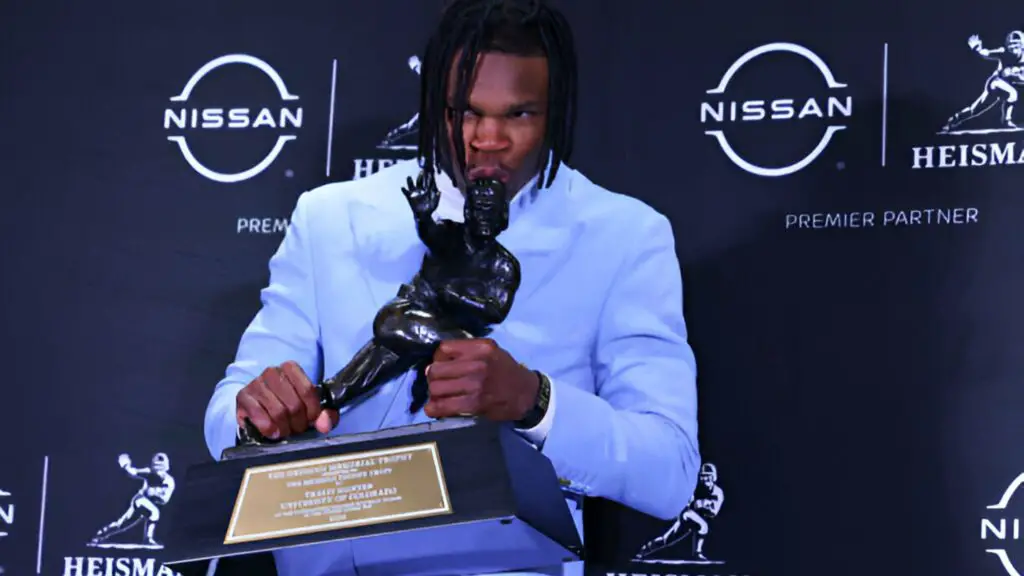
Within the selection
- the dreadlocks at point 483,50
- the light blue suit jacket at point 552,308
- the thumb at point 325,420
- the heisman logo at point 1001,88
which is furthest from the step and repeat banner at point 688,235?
the thumb at point 325,420

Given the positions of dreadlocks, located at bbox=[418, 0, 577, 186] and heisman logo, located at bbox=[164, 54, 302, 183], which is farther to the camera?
A: heisman logo, located at bbox=[164, 54, 302, 183]

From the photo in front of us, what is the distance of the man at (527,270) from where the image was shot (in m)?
2.07

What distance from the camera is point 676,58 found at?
2535 millimetres

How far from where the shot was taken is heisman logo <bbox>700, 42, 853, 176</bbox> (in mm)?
2428

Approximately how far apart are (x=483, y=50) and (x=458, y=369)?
0.59 meters

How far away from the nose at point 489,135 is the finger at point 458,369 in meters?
0.48


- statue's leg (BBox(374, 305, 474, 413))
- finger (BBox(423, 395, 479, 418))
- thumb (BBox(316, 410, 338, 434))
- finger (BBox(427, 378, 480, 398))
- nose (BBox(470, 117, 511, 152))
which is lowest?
thumb (BBox(316, 410, 338, 434))

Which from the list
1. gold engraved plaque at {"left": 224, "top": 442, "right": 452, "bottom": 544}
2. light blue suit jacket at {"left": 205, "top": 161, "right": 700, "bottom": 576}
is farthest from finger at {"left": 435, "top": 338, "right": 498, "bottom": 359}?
light blue suit jacket at {"left": 205, "top": 161, "right": 700, "bottom": 576}

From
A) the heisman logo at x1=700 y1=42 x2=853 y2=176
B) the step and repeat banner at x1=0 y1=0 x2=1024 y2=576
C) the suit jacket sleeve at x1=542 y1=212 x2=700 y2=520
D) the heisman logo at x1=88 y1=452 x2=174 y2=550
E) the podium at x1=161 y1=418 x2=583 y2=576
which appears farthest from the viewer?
the heisman logo at x1=88 y1=452 x2=174 y2=550

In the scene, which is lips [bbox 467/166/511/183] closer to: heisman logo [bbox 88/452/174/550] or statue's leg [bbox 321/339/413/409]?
statue's leg [bbox 321/339/413/409]

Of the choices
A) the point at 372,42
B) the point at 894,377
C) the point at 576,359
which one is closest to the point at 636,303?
the point at 576,359

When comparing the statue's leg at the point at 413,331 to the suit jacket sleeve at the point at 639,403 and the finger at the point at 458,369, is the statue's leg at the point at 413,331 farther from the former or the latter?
the suit jacket sleeve at the point at 639,403

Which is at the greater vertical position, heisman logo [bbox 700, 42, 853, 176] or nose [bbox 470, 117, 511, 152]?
heisman logo [bbox 700, 42, 853, 176]

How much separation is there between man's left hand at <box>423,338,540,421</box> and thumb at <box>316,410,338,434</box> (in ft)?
0.53
